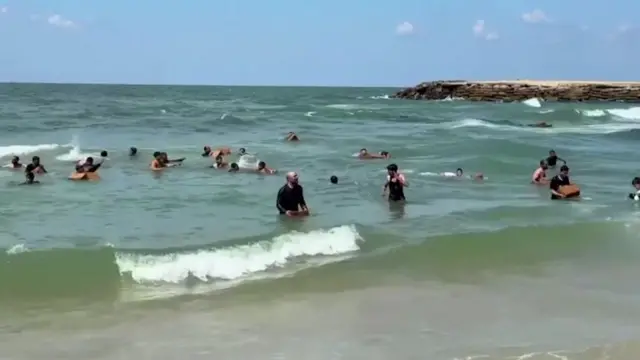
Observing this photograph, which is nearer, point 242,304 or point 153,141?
point 242,304

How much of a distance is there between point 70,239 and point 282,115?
4468cm

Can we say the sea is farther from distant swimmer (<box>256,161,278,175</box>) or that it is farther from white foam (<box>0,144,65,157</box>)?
white foam (<box>0,144,65,157</box>)

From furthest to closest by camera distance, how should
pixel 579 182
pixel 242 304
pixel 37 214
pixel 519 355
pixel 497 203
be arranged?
pixel 579 182 → pixel 497 203 → pixel 37 214 → pixel 242 304 → pixel 519 355

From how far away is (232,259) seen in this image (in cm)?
1140

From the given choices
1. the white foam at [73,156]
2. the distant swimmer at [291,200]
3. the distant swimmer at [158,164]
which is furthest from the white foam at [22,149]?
the distant swimmer at [291,200]

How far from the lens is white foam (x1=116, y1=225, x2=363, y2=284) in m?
10.7

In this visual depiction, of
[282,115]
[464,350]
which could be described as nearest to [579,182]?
[464,350]

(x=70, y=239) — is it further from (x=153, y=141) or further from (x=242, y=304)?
(x=153, y=141)

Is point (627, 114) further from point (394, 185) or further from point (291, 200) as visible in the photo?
point (291, 200)

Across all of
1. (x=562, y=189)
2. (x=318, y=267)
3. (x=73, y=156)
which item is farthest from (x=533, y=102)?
(x=318, y=267)

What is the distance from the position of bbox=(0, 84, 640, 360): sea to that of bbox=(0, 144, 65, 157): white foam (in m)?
4.17

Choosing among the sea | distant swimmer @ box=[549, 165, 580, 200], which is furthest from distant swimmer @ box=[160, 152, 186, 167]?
distant swimmer @ box=[549, 165, 580, 200]

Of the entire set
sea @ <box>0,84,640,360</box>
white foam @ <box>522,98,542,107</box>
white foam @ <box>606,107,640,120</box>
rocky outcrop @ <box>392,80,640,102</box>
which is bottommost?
sea @ <box>0,84,640,360</box>

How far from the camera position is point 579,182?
73.5 ft
